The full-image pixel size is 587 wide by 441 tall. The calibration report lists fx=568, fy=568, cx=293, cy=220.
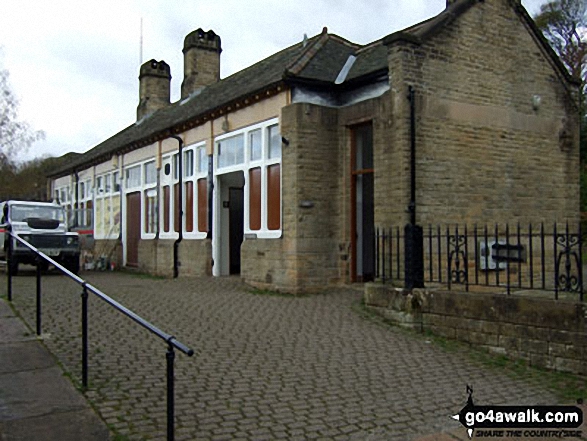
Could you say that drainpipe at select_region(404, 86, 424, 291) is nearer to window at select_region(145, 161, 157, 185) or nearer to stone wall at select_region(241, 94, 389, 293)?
stone wall at select_region(241, 94, 389, 293)

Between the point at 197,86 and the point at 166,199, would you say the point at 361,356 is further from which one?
the point at 197,86

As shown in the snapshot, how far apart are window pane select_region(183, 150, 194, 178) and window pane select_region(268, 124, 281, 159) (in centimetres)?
478

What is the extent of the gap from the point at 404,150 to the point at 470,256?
285 cm

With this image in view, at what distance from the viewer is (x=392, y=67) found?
11.3 m

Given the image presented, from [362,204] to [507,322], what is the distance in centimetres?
630

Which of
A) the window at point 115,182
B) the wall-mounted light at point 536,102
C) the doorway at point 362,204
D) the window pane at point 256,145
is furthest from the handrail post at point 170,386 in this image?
the window at point 115,182

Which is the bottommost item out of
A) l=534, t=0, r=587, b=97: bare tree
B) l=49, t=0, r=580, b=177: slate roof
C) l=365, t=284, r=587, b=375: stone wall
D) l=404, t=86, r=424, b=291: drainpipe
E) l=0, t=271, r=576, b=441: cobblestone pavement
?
l=0, t=271, r=576, b=441: cobblestone pavement

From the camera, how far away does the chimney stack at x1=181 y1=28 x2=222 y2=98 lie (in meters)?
24.2

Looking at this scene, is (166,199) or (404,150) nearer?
(404,150)

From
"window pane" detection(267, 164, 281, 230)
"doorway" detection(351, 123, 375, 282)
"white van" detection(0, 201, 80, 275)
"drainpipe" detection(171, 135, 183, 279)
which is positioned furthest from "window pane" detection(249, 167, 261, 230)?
"white van" detection(0, 201, 80, 275)

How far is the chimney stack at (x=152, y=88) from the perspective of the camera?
29.1 meters

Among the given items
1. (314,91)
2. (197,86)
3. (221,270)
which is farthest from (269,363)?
(197,86)

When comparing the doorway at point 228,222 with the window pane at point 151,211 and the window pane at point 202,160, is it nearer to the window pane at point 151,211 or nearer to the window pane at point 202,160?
the window pane at point 202,160

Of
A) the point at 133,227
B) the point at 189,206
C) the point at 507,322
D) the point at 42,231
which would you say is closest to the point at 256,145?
the point at 189,206
